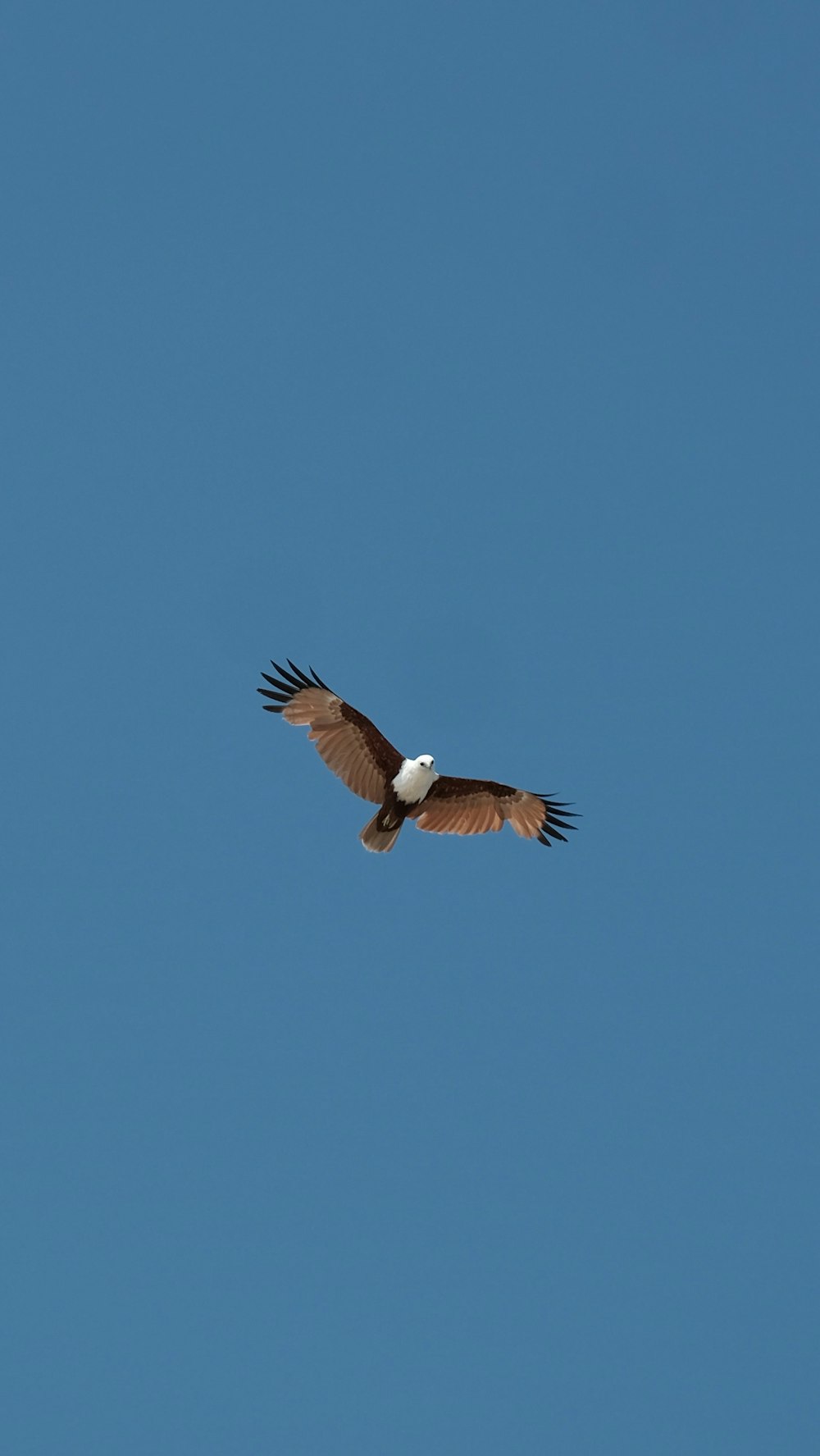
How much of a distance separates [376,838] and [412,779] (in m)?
0.84

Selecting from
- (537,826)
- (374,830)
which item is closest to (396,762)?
(374,830)

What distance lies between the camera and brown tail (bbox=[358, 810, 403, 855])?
22859mm

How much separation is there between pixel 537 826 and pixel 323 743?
3.29m

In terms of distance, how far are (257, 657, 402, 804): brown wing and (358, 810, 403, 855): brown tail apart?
0.36 meters

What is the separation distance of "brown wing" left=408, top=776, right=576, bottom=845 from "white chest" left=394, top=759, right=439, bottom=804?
1.95ft

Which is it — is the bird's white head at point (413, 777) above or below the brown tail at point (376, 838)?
above

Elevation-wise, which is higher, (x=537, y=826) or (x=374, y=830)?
(x=537, y=826)

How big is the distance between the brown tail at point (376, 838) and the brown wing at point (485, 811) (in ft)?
2.37

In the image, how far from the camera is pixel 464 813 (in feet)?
79.3

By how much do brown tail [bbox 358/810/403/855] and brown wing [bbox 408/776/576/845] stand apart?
0.72 m

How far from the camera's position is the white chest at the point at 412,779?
22.9m

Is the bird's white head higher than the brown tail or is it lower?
higher

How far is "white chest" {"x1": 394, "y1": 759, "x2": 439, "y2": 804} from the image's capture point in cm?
2288

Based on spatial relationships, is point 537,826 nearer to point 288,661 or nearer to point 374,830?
point 374,830
